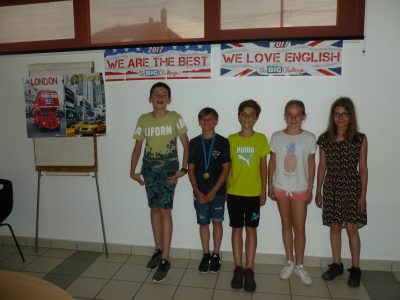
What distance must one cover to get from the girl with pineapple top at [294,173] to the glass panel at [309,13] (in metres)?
0.72

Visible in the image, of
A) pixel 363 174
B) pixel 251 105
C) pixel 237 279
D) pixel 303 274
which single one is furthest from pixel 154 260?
pixel 363 174

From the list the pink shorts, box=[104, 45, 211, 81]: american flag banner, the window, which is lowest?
the pink shorts

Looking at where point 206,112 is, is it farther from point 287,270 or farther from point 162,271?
point 287,270

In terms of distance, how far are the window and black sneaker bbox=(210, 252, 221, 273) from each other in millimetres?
1951

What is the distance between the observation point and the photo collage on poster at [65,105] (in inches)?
128

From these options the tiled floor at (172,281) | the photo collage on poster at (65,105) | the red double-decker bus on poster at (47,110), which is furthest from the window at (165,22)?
the tiled floor at (172,281)

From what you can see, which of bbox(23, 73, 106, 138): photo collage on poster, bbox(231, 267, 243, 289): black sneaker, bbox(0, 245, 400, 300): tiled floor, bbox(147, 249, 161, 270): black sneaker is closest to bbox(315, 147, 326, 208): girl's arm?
bbox(0, 245, 400, 300): tiled floor

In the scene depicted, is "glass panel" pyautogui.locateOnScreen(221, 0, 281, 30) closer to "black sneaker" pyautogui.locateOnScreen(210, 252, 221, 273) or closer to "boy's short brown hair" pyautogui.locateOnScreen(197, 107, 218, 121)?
"boy's short brown hair" pyautogui.locateOnScreen(197, 107, 218, 121)

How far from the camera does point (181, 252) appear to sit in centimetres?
325

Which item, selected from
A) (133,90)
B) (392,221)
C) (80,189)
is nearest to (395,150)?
(392,221)

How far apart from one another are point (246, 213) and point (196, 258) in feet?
2.74

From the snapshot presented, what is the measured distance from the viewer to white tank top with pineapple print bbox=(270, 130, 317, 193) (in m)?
2.68

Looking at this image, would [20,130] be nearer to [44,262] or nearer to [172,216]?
[44,262]

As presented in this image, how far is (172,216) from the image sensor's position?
3264 mm
